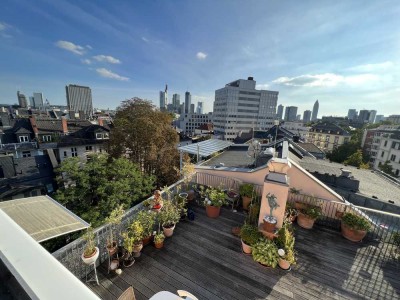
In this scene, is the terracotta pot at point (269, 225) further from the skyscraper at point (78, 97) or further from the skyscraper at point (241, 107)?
the skyscraper at point (78, 97)

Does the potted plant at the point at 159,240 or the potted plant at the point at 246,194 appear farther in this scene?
the potted plant at the point at 246,194

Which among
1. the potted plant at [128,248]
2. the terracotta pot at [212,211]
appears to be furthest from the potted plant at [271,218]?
the potted plant at [128,248]

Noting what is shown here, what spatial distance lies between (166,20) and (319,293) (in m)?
12.7

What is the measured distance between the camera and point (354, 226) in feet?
15.8

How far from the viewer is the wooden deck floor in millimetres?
3492

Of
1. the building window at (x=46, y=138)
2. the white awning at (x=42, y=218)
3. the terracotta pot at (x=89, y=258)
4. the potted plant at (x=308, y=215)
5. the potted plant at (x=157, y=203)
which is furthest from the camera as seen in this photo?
the building window at (x=46, y=138)

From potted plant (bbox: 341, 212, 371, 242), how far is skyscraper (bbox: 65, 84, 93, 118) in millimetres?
164969

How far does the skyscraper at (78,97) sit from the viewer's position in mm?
139000

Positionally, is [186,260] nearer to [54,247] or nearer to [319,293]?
[319,293]

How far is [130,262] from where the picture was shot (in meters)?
3.97

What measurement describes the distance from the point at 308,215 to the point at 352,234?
1.13 m

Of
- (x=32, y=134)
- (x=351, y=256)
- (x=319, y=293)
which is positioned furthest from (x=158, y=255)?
(x=32, y=134)

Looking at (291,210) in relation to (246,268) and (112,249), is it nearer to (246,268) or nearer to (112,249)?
(246,268)

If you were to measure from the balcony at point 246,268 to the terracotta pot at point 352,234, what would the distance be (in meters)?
0.15
